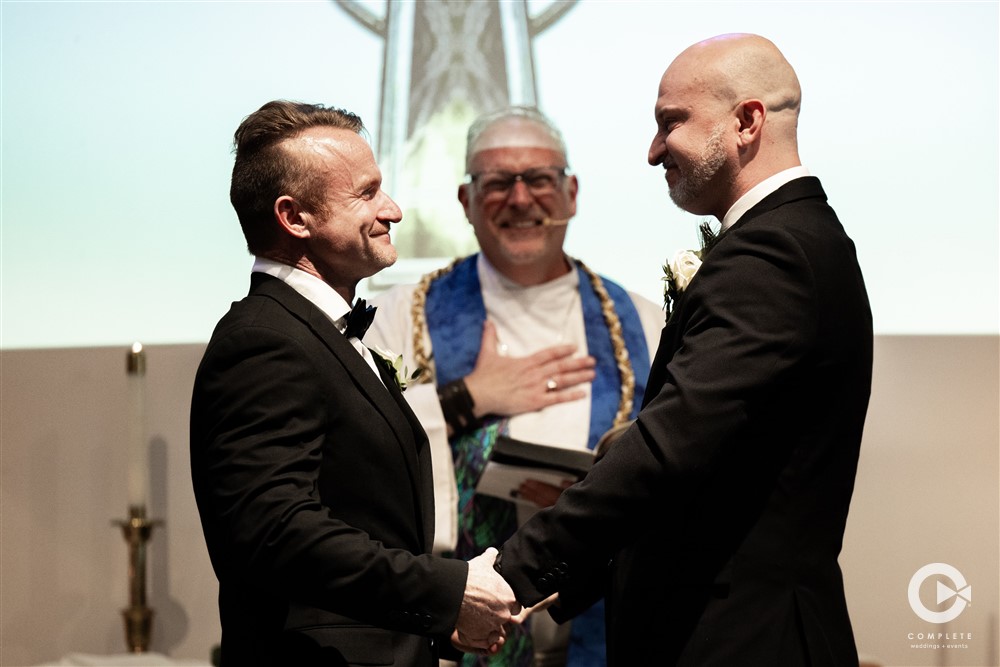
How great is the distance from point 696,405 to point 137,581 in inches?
87.9

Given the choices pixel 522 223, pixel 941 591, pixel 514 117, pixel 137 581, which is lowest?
pixel 941 591

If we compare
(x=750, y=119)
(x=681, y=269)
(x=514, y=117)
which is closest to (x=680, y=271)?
(x=681, y=269)

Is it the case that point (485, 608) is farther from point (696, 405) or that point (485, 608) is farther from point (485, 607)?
point (696, 405)

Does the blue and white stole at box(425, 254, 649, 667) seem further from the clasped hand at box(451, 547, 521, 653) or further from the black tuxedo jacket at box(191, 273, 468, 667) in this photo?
the black tuxedo jacket at box(191, 273, 468, 667)

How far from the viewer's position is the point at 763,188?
2023 millimetres

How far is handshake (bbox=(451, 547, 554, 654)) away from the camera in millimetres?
1932

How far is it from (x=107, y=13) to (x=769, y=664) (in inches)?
119

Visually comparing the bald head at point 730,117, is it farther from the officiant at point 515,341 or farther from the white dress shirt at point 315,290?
the officiant at point 515,341

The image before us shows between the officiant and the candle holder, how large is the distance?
2.86 ft

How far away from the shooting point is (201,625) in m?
3.86

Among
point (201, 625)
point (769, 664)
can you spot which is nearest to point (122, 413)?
point (201, 625)

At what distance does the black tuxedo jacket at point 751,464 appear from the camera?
6.05 feet

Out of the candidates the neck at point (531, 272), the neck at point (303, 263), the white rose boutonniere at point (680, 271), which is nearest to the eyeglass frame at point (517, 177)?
the neck at point (531, 272)

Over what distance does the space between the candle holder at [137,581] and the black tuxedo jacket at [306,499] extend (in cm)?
170
